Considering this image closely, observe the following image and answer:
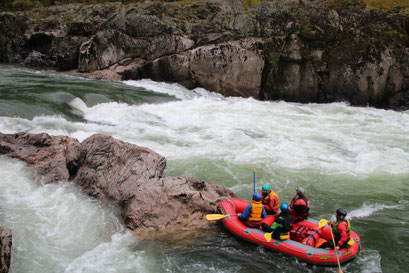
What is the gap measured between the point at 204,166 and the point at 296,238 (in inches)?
164

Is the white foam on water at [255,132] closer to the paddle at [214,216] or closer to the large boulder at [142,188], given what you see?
the large boulder at [142,188]

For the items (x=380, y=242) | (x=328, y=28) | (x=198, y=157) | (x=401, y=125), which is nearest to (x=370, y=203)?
(x=380, y=242)

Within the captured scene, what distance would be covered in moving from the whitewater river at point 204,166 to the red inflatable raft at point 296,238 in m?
0.16

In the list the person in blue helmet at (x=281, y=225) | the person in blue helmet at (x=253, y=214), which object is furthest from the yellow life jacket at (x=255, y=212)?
the person in blue helmet at (x=281, y=225)

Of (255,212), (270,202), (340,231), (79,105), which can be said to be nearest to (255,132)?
(270,202)

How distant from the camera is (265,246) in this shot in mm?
6500

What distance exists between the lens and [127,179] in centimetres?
762

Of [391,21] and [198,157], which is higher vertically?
[391,21]

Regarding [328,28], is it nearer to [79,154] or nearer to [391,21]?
[391,21]

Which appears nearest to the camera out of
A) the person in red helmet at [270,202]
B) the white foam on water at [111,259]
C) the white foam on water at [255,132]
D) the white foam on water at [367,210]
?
the white foam on water at [111,259]

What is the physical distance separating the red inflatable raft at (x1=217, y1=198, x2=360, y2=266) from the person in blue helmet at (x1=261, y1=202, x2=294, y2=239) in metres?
0.13

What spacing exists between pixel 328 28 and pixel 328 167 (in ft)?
47.6

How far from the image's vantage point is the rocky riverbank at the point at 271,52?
20625 millimetres

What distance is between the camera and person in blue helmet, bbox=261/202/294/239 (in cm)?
645
